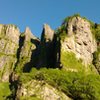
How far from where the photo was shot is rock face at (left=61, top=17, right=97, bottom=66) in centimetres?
11081

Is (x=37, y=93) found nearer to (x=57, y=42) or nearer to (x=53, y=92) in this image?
(x=53, y=92)

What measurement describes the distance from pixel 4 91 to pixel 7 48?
107 feet

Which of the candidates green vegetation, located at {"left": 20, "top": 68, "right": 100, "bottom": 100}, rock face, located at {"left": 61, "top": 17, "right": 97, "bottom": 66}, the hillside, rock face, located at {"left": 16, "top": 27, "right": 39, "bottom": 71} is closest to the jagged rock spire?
the hillside

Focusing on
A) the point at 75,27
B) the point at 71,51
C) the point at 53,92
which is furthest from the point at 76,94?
the point at 75,27

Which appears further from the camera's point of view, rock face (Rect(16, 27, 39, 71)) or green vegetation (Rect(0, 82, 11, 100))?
rock face (Rect(16, 27, 39, 71))

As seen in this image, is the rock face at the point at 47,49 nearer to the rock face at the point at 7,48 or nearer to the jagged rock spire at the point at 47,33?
the jagged rock spire at the point at 47,33

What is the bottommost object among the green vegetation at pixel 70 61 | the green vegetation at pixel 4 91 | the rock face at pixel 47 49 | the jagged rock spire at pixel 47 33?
the green vegetation at pixel 4 91

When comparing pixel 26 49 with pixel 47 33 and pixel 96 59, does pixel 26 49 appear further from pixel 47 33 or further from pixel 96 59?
pixel 96 59

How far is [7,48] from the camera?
14488 cm

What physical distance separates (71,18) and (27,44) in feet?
91.7

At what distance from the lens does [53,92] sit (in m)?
91.5

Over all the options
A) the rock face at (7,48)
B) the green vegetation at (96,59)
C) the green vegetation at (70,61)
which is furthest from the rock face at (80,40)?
the rock face at (7,48)

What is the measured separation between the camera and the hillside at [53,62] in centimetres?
9219

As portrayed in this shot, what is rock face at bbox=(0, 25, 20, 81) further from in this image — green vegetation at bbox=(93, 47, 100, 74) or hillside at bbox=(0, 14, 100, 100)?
green vegetation at bbox=(93, 47, 100, 74)
